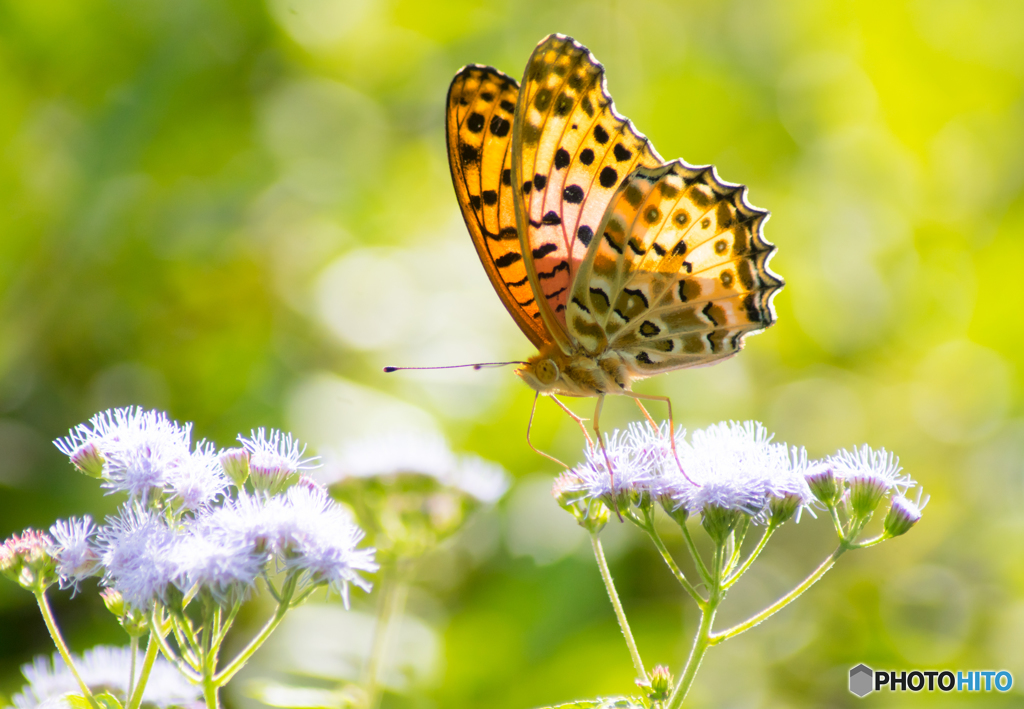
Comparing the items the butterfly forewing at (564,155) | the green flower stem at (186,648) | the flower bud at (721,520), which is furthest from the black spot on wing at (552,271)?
the green flower stem at (186,648)

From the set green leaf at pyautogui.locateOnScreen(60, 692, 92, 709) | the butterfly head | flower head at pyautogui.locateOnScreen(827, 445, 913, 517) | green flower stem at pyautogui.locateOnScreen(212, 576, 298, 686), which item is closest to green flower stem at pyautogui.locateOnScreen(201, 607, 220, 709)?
green flower stem at pyautogui.locateOnScreen(212, 576, 298, 686)

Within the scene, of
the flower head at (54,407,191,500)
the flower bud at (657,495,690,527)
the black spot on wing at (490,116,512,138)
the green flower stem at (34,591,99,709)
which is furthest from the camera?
the black spot on wing at (490,116,512,138)

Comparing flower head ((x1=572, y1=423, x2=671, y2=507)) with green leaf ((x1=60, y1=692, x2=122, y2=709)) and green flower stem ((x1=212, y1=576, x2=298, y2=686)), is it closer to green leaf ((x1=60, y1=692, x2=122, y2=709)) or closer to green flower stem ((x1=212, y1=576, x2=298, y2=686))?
green flower stem ((x1=212, y1=576, x2=298, y2=686))

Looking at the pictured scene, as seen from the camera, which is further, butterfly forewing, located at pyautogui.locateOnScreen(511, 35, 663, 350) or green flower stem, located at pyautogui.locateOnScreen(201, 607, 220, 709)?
butterfly forewing, located at pyautogui.locateOnScreen(511, 35, 663, 350)

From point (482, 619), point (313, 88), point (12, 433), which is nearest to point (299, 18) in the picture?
point (313, 88)

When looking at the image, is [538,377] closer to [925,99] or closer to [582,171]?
[582,171]

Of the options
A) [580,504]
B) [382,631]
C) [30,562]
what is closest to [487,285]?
[382,631]

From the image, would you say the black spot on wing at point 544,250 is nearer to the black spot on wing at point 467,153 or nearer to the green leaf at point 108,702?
the black spot on wing at point 467,153
